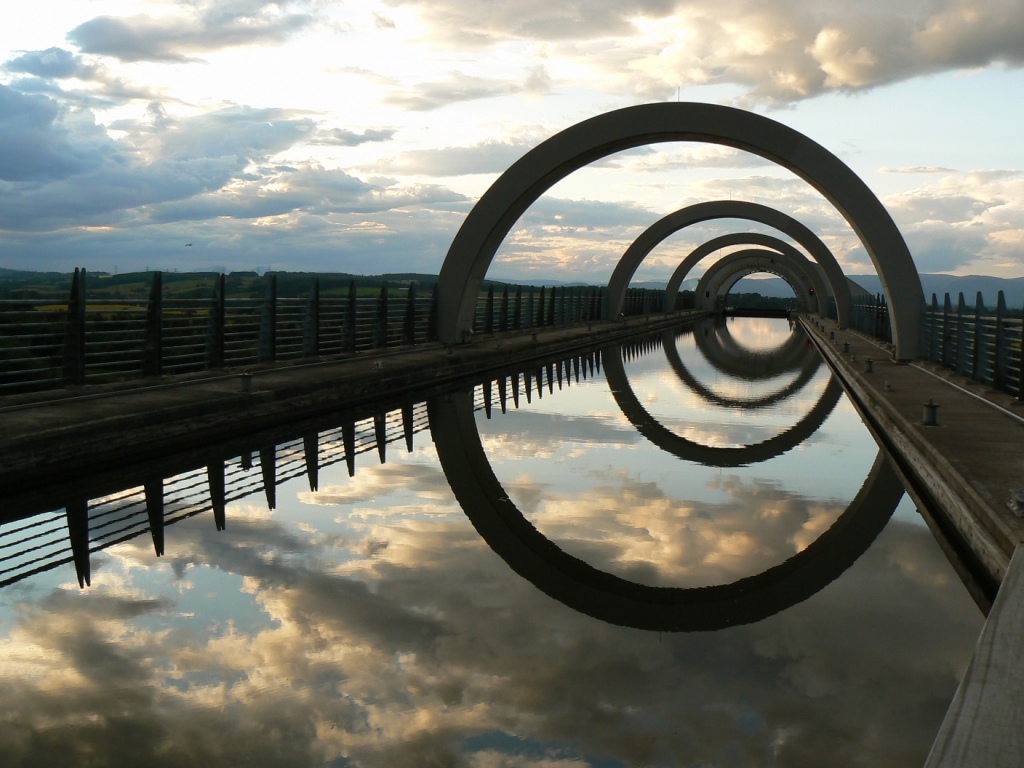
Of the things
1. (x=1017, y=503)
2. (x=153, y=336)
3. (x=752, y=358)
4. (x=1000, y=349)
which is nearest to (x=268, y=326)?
(x=153, y=336)

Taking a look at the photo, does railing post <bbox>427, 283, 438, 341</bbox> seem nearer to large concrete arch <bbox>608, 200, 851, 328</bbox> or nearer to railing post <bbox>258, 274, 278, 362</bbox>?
railing post <bbox>258, 274, 278, 362</bbox>

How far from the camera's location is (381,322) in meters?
22.0

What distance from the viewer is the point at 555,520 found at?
769 cm

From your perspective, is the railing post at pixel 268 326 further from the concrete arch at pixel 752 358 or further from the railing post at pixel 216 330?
Answer: the concrete arch at pixel 752 358

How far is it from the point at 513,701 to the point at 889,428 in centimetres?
873

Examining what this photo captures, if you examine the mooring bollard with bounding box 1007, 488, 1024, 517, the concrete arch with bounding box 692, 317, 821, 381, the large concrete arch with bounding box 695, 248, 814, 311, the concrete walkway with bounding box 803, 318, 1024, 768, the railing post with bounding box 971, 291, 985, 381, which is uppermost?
the large concrete arch with bounding box 695, 248, 814, 311

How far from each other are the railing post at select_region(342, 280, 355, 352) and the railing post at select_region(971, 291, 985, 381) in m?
11.3

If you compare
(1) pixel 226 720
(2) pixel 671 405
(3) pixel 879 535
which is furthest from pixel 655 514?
(2) pixel 671 405

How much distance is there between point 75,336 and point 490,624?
8.90 m

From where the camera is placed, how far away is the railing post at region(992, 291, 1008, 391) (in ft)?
45.2

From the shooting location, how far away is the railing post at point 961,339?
659 inches

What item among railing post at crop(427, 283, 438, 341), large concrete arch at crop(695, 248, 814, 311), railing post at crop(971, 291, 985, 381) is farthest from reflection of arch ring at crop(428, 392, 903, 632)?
large concrete arch at crop(695, 248, 814, 311)

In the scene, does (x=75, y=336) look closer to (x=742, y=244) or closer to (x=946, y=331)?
(x=946, y=331)

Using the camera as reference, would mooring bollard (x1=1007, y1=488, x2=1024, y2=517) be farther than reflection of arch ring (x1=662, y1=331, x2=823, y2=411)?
No
